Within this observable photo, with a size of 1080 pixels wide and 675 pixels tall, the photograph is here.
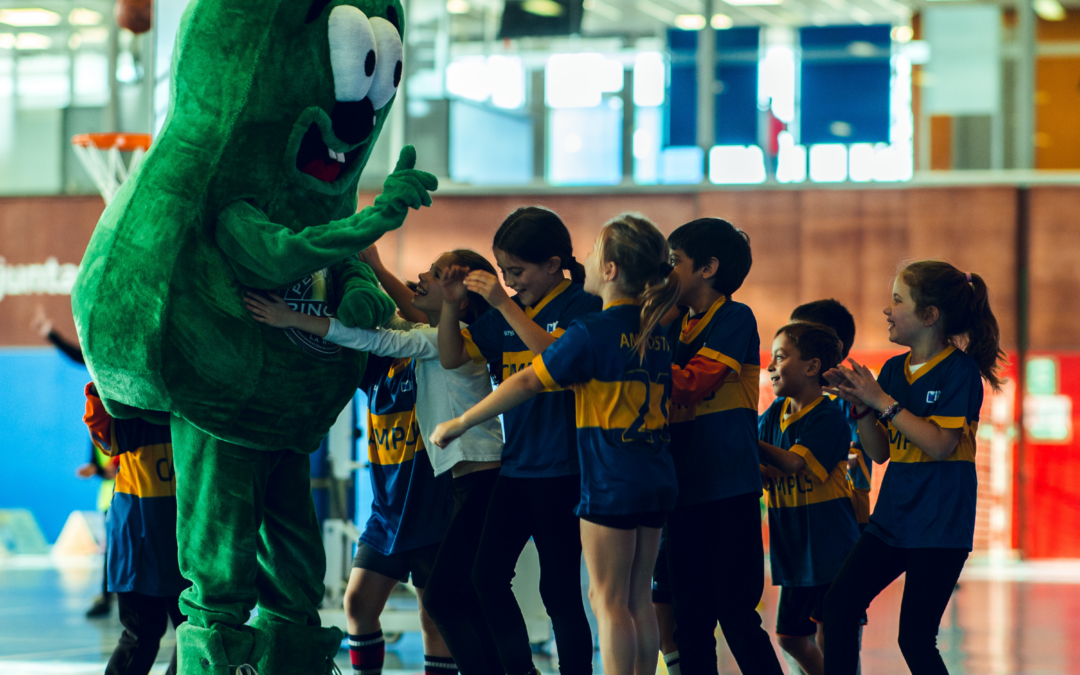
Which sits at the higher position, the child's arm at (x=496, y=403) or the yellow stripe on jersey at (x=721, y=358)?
the yellow stripe on jersey at (x=721, y=358)

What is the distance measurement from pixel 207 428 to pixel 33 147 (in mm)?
8467

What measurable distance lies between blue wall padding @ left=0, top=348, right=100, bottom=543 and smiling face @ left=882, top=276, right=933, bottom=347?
7.99 m

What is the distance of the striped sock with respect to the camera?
332 centimetres

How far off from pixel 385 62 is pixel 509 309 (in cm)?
70

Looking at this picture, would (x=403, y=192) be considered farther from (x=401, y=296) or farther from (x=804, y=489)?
(x=804, y=489)

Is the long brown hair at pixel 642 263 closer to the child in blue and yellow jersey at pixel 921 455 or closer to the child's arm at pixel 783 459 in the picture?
the child in blue and yellow jersey at pixel 921 455

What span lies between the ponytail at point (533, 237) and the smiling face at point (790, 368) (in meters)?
0.72

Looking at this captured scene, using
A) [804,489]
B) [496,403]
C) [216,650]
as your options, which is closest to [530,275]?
[496,403]

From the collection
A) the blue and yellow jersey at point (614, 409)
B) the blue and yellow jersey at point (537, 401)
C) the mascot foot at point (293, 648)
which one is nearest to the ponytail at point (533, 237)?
the blue and yellow jersey at point (537, 401)

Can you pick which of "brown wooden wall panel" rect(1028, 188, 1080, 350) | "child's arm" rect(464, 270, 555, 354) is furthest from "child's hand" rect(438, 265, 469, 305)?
"brown wooden wall panel" rect(1028, 188, 1080, 350)

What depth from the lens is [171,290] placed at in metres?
2.59

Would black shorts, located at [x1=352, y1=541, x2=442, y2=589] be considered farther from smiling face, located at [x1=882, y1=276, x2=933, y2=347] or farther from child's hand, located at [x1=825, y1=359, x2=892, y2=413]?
smiling face, located at [x1=882, y1=276, x2=933, y2=347]

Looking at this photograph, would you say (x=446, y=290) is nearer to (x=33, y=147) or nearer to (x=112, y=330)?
(x=112, y=330)

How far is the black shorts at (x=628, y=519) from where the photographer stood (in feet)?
8.68
